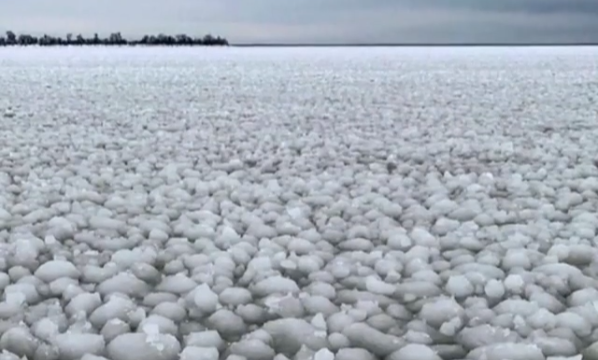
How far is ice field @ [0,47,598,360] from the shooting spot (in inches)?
95.4

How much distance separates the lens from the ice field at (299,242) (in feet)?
7.95

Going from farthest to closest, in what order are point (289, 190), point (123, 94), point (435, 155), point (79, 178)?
point (123, 94) → point (435, 155) → point (79, 178) → point (289, 190)

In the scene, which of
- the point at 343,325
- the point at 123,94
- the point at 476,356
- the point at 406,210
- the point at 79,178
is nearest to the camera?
the point at 476,356

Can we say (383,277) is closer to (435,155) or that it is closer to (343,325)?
A: (343,325)

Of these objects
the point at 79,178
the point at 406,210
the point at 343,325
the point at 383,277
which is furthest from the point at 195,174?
the point at 343,325

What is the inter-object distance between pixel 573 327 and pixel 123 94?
972 cm

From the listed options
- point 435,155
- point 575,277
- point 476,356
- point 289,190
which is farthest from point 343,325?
point 435,155

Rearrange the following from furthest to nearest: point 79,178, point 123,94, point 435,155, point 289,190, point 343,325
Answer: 1. point 123,94
2. point 435,155
3. point 79,178
4. point 289,190
5. point 343,325

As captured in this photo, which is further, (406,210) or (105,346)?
(406,210)

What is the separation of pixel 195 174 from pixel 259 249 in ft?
5.44

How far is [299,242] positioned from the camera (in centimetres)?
338

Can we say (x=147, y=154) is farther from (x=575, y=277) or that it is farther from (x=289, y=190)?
(x=575, y=277)

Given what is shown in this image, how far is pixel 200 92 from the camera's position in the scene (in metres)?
11.8

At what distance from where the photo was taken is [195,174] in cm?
488
